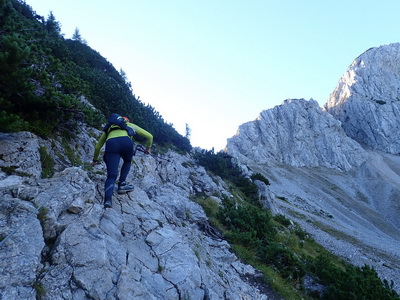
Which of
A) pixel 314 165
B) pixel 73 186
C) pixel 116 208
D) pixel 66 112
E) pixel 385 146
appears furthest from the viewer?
pixel 385 146

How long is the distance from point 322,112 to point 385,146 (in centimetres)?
2697

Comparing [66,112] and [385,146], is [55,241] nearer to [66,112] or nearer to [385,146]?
[66,112]

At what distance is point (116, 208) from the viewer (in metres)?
7.04

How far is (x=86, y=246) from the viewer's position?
4863 mm

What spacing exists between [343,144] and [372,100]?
89.4ft

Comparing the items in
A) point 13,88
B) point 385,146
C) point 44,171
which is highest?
point 385,146

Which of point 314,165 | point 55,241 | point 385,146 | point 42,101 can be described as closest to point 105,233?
point 55,241

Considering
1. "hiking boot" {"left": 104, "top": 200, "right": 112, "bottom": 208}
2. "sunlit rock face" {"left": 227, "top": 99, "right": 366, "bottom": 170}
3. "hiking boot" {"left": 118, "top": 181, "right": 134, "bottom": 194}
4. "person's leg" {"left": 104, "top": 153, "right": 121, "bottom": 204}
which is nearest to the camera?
"hiking boot" {"left": 104, "top": 200, "right": 112, "bottom": 208}

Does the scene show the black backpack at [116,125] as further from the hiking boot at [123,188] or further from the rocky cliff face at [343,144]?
the rocky cliff face at [343,144]

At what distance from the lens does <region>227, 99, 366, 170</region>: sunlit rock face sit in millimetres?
88000

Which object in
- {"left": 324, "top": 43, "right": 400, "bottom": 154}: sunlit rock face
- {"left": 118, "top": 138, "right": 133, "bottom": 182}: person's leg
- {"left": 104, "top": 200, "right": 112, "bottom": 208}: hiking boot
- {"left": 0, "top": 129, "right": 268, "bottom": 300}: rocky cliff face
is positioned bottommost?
{"left": 0, "top": 129, "right": 268, "bottom": 300}: rocky cliff face

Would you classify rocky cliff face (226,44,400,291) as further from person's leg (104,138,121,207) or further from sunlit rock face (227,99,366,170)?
person's leg (104,138,121,207)

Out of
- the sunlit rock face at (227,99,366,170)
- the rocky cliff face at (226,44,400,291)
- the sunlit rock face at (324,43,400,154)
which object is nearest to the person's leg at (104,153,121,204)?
the rocky cliff face at (226,44,400,291)

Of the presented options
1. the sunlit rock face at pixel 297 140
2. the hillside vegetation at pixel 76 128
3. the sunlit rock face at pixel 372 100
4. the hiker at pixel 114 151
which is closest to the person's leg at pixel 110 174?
the hiker at pixel 114 151
